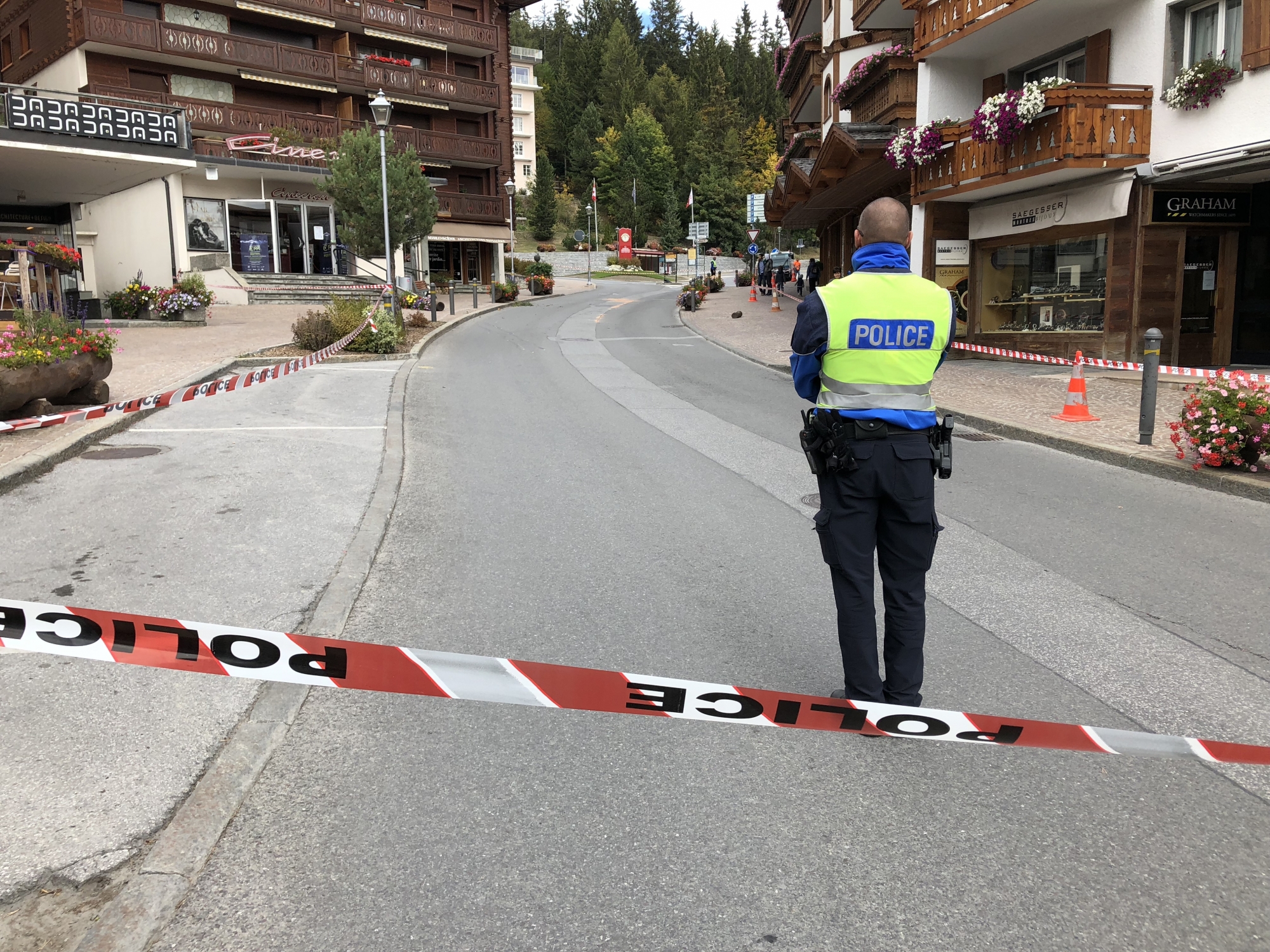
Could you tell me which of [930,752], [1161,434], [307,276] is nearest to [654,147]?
[307,276]

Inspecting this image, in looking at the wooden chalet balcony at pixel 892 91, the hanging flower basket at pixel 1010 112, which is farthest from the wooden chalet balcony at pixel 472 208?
the hanging flower basket at pixel 1010 112

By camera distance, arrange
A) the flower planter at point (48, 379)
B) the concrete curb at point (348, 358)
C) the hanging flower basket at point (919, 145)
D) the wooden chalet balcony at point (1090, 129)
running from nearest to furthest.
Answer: the flower planter at point (48, 379), the wooden chalet balcony at point (1090, 129), the concrete curb at point (348, 358), the hanging flower basket at point (919, 145)

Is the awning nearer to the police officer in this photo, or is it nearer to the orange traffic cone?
the orange traffic cone

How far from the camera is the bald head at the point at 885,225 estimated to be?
13.1 ft

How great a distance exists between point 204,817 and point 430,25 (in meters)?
50.0

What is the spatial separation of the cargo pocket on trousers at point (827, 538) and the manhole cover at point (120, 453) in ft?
25.6

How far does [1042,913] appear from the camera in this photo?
115 inches

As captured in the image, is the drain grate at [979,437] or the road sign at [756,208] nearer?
the drain grate at [979,437]

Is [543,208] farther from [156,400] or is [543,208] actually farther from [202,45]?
[156,400]

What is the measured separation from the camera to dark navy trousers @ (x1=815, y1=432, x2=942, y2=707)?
389 cm

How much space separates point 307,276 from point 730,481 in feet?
101

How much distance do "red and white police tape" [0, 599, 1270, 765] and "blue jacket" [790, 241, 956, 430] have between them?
4.02 ft

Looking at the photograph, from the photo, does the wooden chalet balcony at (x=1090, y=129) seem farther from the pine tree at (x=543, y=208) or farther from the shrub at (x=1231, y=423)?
the pine tree at (x=543, y=208)

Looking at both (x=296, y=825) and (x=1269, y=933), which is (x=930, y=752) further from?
(x=296, y=825)
